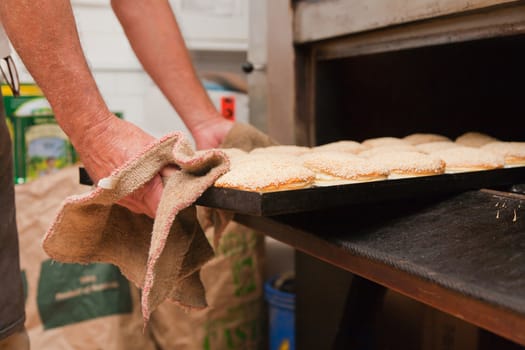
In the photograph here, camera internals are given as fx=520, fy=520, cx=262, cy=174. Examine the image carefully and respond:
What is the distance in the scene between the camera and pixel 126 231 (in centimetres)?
94

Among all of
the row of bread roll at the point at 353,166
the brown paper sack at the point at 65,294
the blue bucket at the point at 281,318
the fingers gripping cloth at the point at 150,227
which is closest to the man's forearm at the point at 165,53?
the row of bread roll at the point at 353,166

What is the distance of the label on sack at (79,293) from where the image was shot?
1.55 m

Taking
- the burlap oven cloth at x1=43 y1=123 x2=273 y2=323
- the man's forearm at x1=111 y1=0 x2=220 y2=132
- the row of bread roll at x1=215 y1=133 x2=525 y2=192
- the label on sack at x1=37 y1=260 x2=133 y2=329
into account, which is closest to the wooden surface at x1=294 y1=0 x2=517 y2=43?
the row of bread roll at x1=215 y1=133 x2=525 y2=192

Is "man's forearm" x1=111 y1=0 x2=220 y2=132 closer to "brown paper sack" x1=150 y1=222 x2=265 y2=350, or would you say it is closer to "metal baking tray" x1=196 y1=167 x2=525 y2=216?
"metal baking tray" x1=196 y1=167 x2=525 y2=216

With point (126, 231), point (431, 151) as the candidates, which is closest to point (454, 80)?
point (431, 151)

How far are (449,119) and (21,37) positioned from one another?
1201mm

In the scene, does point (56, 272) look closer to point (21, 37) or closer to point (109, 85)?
point (109, 85)

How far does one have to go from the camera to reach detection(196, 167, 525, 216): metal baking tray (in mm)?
662

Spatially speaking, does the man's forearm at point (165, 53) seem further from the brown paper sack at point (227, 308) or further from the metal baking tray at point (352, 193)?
the brown paper sack at point (227, 308)

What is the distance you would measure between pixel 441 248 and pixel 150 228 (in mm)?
536

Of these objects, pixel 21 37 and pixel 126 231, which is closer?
pixel 21 37

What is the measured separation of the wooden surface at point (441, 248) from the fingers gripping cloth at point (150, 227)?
0.53ft

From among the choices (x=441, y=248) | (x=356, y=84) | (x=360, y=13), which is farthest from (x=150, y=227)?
(x=356, y=84)

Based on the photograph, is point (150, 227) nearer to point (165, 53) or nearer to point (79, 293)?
point (165, 53)
